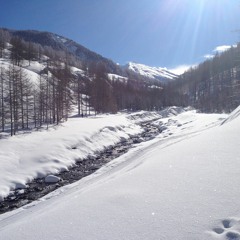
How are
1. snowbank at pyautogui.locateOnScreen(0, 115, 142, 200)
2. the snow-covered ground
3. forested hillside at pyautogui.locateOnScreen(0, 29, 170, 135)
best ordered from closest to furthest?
the snow-covered ground, snowbank at pyautogui.locateOnScreen(0, 115, 142, 200), forested hillside at pyautogui.locateOnScreen(0, 29, 170, 135)

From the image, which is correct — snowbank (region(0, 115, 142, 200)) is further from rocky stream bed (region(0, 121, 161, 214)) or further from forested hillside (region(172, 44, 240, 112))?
forested hillside (region(172, 44, 240, 112))

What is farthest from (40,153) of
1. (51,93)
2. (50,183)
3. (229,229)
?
(51,93)

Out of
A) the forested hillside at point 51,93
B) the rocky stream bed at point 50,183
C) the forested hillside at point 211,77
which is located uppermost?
the forested hillside at point 211,77

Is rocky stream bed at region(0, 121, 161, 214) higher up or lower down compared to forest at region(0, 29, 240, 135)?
lower down

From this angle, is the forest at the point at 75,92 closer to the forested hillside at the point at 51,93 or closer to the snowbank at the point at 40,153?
the forested hillside at the point at 51,93

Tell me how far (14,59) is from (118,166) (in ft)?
384

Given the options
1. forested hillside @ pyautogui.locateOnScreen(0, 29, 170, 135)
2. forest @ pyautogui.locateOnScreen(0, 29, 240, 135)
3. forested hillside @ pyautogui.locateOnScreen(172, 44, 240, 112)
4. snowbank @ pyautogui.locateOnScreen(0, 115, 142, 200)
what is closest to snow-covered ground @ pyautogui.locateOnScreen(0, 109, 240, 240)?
snowbank @ pyautogui.locateOnScreen(0, 115, 142, 200)

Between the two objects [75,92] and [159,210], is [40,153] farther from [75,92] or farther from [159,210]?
[75,92]

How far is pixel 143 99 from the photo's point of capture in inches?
5394

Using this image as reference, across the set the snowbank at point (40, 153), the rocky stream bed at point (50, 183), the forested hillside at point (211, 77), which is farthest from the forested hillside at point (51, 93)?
the forested hillside at point (211, 77)

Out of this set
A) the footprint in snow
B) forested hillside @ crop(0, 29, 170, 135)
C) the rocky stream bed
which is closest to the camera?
the footprint in snow

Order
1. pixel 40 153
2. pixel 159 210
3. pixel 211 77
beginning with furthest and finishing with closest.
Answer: pixel 211 77 < pixel 40 153 < pixel 159 210

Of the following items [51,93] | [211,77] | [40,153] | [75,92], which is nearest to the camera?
[40,153]

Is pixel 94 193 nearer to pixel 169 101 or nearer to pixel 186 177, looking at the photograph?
pixel 186 177
